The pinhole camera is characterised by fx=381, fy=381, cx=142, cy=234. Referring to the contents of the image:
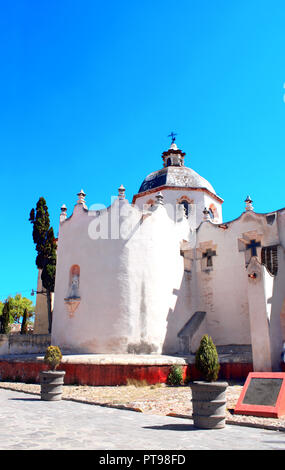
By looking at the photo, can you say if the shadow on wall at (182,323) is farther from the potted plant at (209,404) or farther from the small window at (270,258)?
the potted plant at (209,404)

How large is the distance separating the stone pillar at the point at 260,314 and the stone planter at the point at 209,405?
6900 millimetres

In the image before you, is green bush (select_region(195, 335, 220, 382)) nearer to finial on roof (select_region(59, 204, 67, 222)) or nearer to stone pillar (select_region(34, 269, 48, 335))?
finial on roof (select_region(59, 204, 67, 222))

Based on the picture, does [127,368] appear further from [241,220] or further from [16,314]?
[16,314]

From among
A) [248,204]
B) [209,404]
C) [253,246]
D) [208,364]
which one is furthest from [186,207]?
[209,404]

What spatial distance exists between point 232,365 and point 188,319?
189 inches

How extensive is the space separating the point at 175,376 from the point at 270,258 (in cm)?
676

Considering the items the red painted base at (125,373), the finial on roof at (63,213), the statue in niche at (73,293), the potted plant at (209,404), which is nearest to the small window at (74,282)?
the statue in niche at (73,293)

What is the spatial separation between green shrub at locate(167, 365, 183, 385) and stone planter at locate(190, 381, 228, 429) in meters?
6.96

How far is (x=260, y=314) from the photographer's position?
13883mm

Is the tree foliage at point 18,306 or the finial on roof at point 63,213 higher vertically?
the finial on roof at point 63,213

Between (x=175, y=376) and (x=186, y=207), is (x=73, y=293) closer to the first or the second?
(x=175, y=376)

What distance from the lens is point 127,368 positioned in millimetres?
13836

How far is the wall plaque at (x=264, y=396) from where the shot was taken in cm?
778
